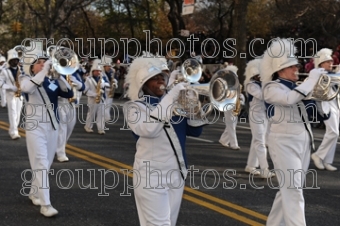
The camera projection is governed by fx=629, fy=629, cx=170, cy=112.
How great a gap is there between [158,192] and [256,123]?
15.5 feet

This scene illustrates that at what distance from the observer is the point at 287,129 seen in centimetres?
555

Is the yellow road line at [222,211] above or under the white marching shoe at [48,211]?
under

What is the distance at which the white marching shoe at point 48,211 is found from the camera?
638 cm

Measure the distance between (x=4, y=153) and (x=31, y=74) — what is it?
3.73 metres

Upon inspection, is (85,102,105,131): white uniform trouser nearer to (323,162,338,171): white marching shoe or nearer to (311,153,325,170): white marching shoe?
(311,153,325,170): white marching shoe

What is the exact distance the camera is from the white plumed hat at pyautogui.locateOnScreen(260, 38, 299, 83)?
557 cm

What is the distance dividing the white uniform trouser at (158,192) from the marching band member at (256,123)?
4138mm

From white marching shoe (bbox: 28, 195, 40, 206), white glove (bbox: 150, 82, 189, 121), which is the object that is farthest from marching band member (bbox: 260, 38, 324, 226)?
white marching shoe (bbox: 28, 195, 40, 206)

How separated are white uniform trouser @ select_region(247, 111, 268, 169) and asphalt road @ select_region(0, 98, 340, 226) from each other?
263 mm

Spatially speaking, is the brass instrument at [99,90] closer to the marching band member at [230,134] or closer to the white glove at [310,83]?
the marching band member at [230,134]

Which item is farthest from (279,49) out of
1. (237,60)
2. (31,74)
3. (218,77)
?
(237,60)

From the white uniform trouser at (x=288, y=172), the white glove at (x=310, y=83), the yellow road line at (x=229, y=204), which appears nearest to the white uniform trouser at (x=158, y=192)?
the white uniform trouser at (x=288, y=172)

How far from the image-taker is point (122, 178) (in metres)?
8.36

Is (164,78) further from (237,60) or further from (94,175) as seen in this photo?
(237,60)
